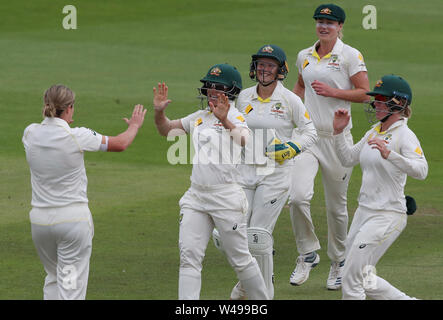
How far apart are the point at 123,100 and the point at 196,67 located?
12.2 feet

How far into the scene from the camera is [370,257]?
7977mm

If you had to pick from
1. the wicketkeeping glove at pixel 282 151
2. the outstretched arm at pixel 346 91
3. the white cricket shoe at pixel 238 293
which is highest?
the outstretched arm at pixel 346 91

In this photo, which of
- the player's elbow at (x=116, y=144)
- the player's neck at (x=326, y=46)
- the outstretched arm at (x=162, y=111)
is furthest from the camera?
the player's neck at (x=326, y=46)

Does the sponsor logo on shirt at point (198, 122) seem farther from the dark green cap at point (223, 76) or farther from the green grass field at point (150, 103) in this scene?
the green grass field at point (150, 103)

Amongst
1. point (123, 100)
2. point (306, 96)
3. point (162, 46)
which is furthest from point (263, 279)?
point (162, 46)

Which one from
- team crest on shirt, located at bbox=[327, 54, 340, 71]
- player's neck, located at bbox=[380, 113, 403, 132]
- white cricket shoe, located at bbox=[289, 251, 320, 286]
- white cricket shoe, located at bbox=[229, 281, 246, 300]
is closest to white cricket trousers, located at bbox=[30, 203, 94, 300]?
white cricket shoe, located at bbox=[229, 281, 246, 300]

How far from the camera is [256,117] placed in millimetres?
9312

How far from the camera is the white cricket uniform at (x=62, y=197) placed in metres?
7.46

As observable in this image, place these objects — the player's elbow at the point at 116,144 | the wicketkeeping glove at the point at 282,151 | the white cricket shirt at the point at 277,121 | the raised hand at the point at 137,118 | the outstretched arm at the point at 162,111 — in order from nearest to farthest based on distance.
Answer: the player's elbow at the point at 116,144, the raised hand at the point at 137,118, the outstretched arm at the point at 162,111, the wicketkeeping glove at the point at 282,151, the white cricket shirt at the point at 277,121

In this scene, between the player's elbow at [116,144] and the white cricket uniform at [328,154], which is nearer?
the player's elbow at [116,144]

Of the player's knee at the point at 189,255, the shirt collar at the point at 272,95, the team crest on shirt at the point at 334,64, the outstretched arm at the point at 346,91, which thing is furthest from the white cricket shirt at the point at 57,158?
the team crest on shirt at the point at 334,64

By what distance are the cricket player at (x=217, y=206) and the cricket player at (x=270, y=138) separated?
0.81 meters
